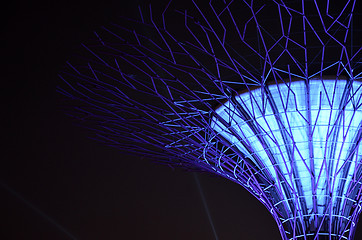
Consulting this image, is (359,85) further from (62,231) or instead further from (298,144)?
(62,231)

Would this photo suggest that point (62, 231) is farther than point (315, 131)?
Yes

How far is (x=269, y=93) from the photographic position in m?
14.8

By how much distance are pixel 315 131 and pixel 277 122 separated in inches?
42.8

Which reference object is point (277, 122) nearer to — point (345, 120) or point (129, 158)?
point (345, 120)

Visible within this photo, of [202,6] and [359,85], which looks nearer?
[359,85]

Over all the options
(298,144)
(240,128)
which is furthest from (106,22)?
(298,144)

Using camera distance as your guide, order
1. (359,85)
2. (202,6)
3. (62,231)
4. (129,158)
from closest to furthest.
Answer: (359,85)
(202,6)
(129,158)
(62,231)

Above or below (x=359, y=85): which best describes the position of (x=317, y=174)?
below

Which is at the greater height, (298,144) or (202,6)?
(202,6)

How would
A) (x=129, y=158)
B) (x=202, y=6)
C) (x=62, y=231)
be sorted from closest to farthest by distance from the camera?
(x=202, y=6), (x=129, y=158), (x=62, y=231)

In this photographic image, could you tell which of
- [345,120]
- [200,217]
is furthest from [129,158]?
Answer: [345,120]

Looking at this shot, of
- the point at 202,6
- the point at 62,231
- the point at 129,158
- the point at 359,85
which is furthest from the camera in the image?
the point at 62,231

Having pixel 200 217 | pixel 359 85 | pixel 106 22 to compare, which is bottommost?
pixel 200 217

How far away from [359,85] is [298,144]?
2216 mm
